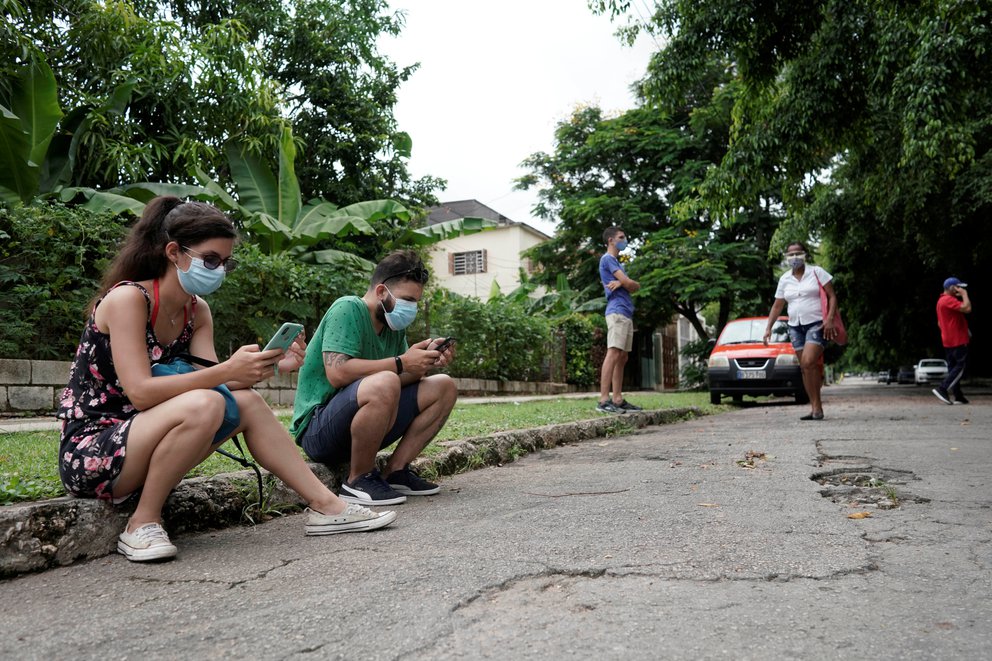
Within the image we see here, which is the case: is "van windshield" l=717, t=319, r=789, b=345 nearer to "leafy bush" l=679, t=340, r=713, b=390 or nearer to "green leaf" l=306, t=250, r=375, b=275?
"green leaf" l=306, t=250, r=375, b=275

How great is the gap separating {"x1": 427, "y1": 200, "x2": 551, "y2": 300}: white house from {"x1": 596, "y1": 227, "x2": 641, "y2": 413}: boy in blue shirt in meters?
24.4

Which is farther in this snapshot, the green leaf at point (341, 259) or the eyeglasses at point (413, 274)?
the green leaf at point (341, 259)

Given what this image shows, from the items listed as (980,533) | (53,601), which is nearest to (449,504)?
(53,601)

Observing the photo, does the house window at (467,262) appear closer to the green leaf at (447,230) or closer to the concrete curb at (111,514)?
the green leaf at (447,230)

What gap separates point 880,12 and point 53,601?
328 inches

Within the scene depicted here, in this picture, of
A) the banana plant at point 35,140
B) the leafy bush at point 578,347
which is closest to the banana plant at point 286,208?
the banana plant at point 35,140

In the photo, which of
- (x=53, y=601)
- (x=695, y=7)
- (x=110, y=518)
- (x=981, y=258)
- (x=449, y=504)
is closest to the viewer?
(x=53, y=601)

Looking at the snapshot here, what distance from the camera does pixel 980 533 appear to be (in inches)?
113

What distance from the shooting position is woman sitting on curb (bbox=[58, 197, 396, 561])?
2676mm

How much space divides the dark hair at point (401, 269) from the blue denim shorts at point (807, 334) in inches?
219

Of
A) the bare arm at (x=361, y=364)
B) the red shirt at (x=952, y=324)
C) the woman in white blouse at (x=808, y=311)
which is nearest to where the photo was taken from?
the bare arm at (x=361, y=364)

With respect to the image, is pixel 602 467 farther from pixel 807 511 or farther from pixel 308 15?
pixel 308 15

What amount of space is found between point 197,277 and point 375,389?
3.24 ft

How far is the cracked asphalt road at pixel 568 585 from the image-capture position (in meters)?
1.80
